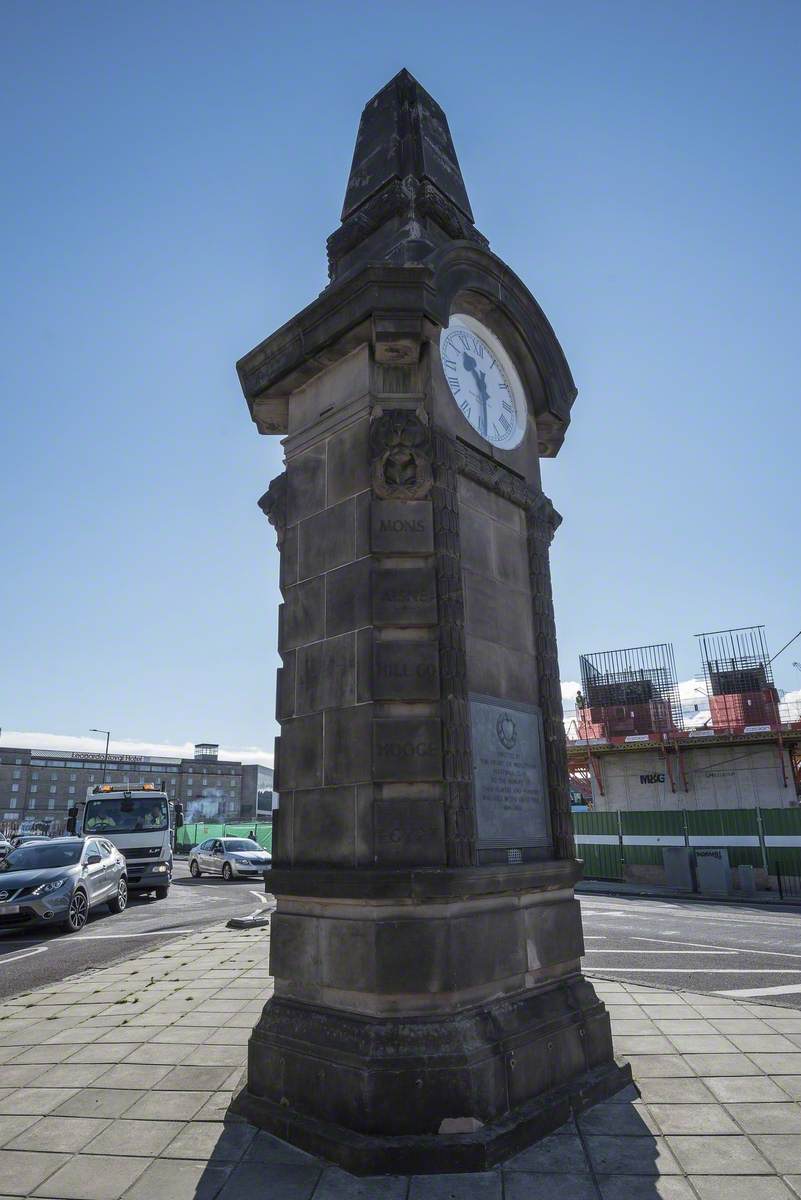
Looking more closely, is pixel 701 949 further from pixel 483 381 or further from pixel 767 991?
pixel 483 381

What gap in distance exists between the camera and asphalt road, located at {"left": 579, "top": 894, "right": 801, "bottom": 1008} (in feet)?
26.8

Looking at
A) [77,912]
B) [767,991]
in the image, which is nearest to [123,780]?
[77,912]

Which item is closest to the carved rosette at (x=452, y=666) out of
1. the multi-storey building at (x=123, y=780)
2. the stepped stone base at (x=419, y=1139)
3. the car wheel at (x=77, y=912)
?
the stepped stone base at (x=419, y=1139)

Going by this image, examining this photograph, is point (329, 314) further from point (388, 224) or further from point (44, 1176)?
point (44, 1176)

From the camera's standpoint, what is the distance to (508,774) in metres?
4.91

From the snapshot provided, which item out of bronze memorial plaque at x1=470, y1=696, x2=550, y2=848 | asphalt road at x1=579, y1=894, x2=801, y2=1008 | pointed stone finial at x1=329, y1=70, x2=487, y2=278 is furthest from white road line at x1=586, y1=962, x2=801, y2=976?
pointed stone finial at x1=329, y1=70, x2=487, y2=278

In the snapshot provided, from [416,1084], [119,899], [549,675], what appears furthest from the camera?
[119,899]

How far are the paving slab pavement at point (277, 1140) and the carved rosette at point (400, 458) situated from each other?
3711mm

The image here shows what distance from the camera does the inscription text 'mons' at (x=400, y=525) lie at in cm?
468

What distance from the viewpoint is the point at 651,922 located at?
14266mm

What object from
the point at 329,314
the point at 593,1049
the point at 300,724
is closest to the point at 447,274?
the point at 329,314

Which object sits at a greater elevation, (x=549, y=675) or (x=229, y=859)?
(x=549, y=675)

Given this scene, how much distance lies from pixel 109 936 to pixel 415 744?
34.5 ft

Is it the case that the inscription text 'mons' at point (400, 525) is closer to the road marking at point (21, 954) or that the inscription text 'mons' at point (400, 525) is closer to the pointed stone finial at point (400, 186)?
the pointed stone finial at point (400, 186)
